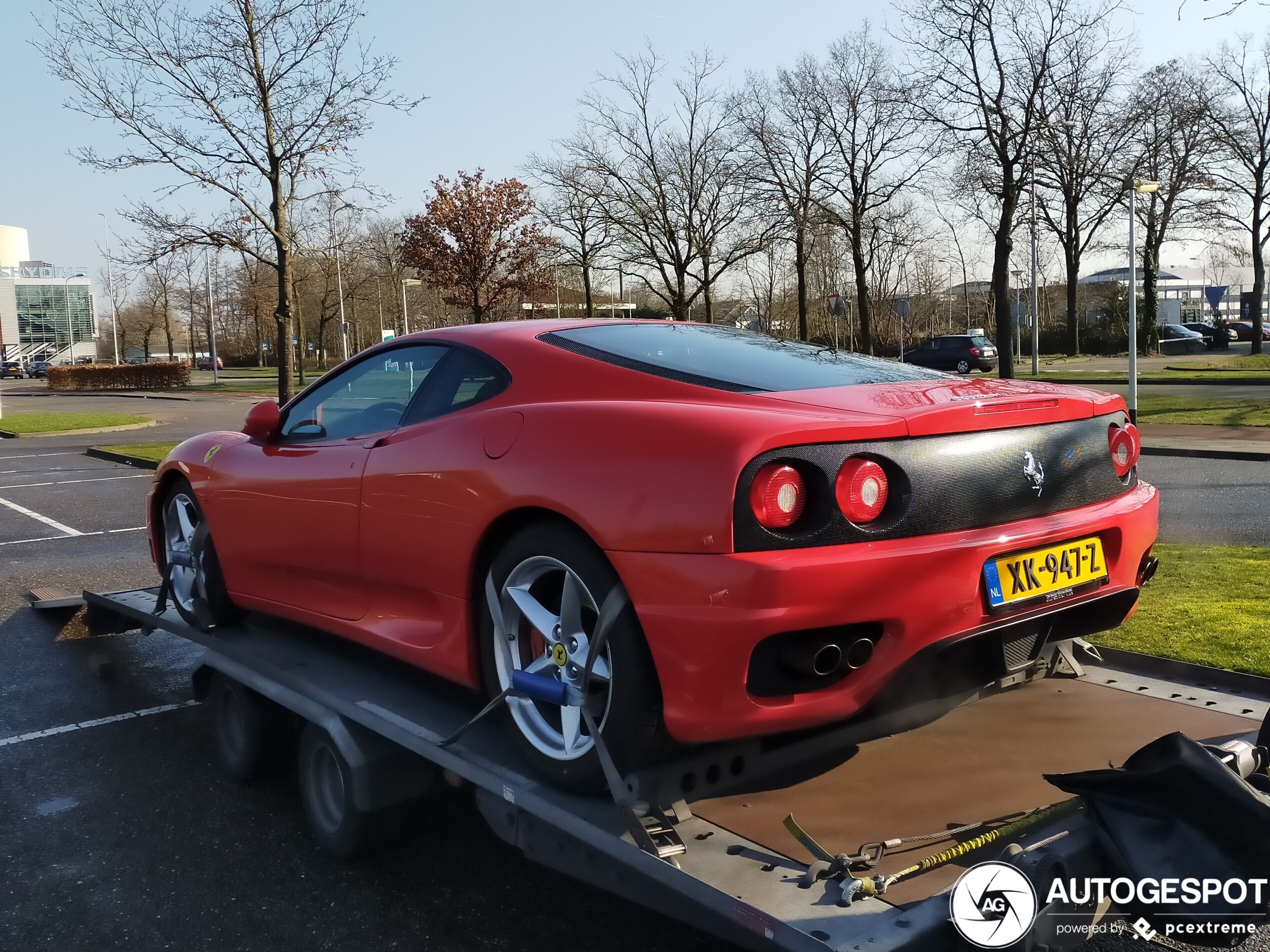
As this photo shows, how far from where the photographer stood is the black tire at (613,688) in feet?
7.86

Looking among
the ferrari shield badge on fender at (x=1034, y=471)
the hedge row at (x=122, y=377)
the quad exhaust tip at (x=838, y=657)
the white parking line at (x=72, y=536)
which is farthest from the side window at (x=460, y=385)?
the hedge row at (x=122, y=377)

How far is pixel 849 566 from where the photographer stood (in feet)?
7.41

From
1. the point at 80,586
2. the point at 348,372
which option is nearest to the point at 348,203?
the point at 80,586

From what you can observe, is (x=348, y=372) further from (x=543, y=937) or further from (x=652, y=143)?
(x=652, y=143)

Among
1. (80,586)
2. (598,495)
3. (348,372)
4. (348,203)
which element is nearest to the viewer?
(598,495)

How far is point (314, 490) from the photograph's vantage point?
3.55m

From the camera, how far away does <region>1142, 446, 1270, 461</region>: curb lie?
1329cm

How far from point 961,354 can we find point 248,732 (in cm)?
3872

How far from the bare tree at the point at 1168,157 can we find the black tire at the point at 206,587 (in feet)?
119

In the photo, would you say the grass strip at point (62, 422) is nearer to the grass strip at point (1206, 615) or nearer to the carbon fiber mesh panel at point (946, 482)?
the grass strip at point (1206, 615)

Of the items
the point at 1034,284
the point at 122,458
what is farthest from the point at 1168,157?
the point at 122,458

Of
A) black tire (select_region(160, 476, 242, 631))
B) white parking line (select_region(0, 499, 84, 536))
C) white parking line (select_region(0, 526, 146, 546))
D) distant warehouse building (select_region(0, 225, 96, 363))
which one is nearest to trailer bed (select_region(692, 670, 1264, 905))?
black tire (select_region(160, 476, 242, 631))

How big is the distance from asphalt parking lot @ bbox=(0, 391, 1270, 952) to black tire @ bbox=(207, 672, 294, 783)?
8cm

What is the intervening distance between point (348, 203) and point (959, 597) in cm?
1562
